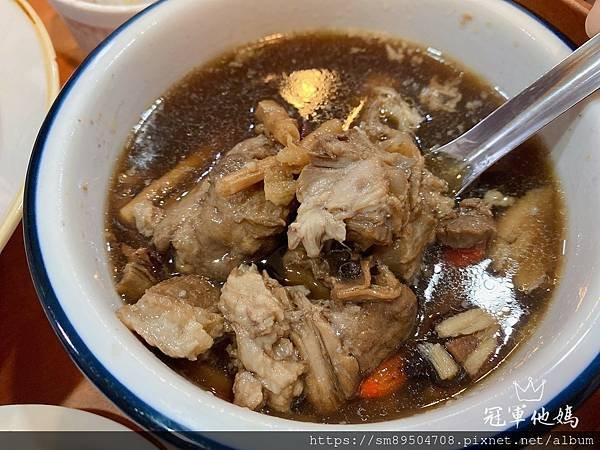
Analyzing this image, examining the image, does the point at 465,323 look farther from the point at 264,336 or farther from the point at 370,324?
the point at 264,336

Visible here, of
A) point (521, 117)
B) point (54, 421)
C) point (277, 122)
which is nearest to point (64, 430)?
point (54, 421)

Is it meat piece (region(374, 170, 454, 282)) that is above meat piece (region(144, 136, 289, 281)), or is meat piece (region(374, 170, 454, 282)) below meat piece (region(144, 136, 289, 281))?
above

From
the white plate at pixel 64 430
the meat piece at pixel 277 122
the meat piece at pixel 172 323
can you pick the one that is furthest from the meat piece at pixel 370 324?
the white plate at pixel 64 430

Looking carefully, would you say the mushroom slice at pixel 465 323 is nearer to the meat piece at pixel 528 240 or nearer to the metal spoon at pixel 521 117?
the meat piece at pixel 528 240

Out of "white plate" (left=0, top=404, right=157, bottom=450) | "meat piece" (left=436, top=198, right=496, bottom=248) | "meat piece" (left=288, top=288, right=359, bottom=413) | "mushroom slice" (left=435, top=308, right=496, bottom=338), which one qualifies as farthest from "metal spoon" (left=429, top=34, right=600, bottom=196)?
"white plate" (left=0, top=404, right=157, bottom=450)

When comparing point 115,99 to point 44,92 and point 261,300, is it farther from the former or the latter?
point 261,300

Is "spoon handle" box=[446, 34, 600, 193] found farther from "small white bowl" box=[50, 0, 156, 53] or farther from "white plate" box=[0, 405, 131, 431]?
"small white bowl" box=[50, 0, 156, 53]
